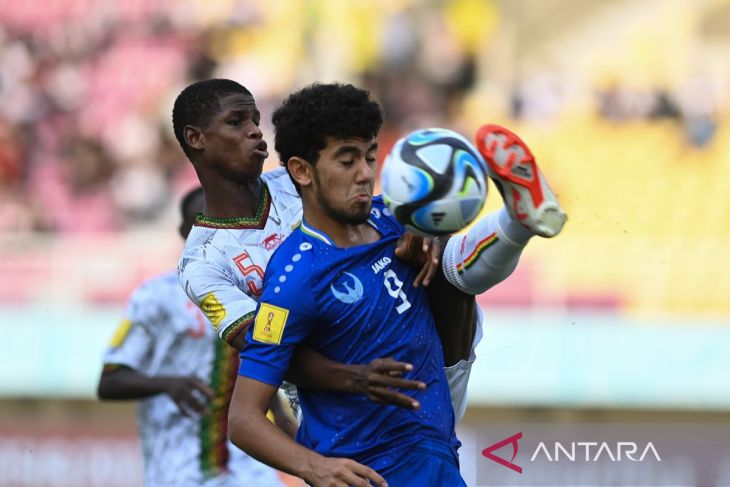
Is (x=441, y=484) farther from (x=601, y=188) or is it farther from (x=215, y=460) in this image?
(x=601, y=188)

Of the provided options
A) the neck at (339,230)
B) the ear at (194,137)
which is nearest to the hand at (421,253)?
the neck at (339,230)

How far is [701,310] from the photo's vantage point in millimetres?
14398

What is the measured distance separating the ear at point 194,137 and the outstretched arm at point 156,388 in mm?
2130

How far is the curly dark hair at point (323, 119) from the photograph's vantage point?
3.90 metres

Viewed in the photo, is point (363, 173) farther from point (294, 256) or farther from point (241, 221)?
point (241, 221)

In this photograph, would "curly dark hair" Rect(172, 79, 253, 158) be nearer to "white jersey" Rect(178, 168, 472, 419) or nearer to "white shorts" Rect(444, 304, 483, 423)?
"white jersey" Rect(178, 168, 472, 419)

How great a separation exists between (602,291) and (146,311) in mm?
8539

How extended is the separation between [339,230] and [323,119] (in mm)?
331

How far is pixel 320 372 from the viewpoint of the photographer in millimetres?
3908

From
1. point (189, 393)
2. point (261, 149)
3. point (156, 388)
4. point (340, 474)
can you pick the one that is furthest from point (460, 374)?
point (156, 388)

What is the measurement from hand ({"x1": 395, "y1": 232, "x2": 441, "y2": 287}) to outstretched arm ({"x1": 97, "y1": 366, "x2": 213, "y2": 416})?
10.0ft

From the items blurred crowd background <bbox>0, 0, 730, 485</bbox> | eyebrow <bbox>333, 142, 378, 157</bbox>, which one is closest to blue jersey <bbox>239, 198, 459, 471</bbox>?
eyebrow <bbox>333, 142, 378, 157</bbox>

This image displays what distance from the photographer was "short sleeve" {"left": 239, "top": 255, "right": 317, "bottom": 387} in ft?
12.6

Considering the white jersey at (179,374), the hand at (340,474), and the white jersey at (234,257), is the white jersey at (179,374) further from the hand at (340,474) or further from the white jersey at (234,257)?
the hand at (340,474)
